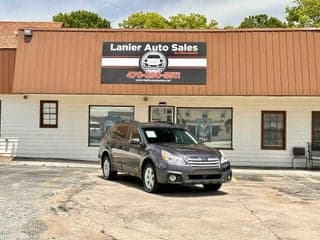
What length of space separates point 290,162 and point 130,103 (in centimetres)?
716

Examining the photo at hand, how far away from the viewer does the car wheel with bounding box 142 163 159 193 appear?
535 inches

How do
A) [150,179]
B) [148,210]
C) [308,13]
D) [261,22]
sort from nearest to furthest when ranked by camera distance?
[148,210], [150,179], [308,13], [261,22]

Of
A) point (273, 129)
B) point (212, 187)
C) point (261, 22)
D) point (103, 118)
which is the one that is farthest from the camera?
point (261, 22)

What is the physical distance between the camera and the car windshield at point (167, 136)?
14.7 meters

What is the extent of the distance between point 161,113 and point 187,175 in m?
10.7

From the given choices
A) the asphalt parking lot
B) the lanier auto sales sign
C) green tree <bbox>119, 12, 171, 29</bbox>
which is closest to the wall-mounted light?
the lanier auto sales sign

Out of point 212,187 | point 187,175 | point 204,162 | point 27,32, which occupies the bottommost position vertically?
point 212,187

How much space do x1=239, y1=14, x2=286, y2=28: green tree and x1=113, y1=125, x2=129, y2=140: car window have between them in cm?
4502

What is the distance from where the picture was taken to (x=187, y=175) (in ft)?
43.2

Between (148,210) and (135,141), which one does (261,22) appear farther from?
(148,210)

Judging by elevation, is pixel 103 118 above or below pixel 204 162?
above

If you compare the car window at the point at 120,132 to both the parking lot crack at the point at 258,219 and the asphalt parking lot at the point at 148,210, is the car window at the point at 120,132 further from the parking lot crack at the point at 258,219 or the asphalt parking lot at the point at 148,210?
the parking lot crack at the point at 258,219

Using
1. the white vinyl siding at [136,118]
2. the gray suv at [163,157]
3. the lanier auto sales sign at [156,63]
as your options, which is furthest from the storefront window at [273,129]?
the gray suv at [163,157]

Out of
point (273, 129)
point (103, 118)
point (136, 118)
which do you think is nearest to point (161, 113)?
point (136, 118)
